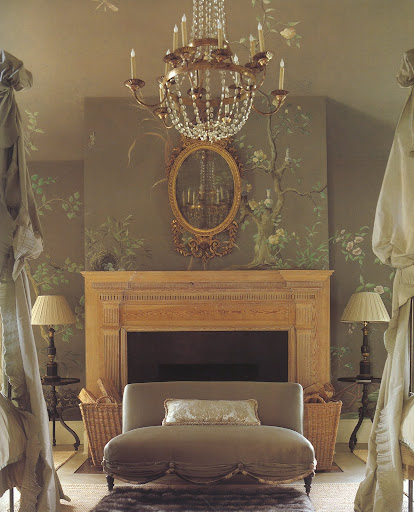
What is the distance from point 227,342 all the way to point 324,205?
148 centimetres

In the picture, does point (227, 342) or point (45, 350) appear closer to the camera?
point (227, 342)

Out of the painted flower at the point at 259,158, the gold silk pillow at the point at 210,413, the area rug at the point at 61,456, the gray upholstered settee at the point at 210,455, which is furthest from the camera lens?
the painted flower at the point at 259,158

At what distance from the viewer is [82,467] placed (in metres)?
4.84

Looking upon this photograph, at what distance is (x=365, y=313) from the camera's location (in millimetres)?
5168

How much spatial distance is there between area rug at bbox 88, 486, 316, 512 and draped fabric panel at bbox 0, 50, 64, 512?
1.92 feet

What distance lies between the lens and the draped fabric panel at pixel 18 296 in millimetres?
3281

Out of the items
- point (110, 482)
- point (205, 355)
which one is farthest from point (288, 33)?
point (110, 482)

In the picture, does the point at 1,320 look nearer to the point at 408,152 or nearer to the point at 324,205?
the point at 408,152

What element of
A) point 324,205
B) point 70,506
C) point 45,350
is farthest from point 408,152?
point 45,350

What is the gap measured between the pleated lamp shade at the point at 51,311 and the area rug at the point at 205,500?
1.68m

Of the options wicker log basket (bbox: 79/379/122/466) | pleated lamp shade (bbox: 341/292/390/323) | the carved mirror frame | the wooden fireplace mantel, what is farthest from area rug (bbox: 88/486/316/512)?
the carved mirror frame

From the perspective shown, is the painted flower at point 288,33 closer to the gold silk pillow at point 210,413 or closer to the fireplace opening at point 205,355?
the fireplace opening at point 205,355

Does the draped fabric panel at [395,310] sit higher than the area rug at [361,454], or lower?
higher

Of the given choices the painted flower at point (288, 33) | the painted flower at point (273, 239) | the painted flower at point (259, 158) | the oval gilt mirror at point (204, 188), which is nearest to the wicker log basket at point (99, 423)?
the oval gilt mirror at point (204, 188)
